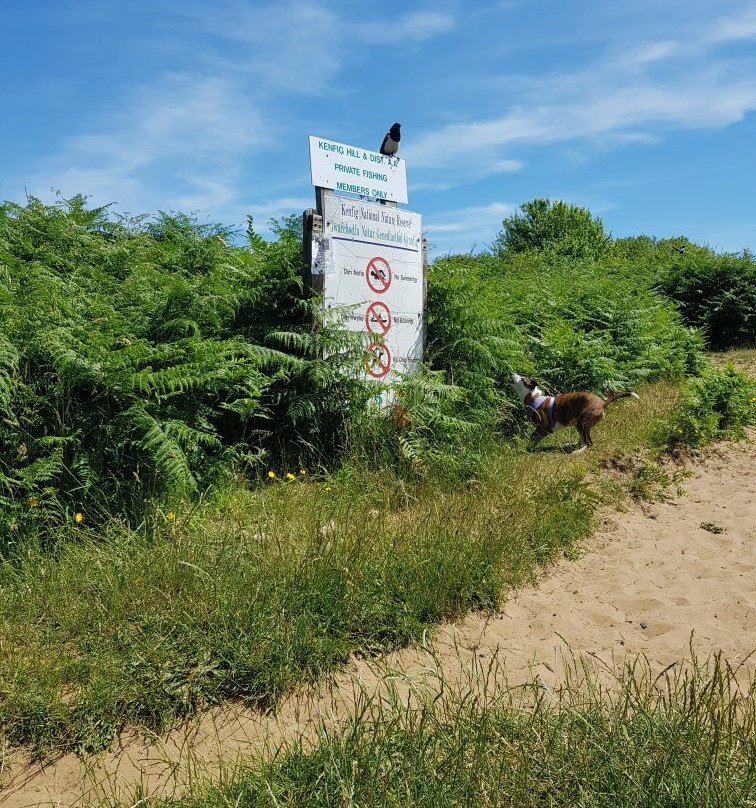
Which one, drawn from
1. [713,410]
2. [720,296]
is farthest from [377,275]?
[720,296]

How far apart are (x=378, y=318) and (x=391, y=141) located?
2.11 metres

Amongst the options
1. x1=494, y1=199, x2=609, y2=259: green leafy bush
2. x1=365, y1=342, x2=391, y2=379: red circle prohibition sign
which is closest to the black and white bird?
x1=365, y1=342, x2=391, y2=379: red circle prohibition sign

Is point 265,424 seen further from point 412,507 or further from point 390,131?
point 390,131

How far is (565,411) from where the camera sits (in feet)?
24.2

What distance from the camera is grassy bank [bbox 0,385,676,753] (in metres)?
Answer: 3.16

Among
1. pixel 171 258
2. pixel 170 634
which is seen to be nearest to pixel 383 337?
pixel 171 258

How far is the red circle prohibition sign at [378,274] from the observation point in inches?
281

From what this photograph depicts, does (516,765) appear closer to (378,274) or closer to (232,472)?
(232,472)

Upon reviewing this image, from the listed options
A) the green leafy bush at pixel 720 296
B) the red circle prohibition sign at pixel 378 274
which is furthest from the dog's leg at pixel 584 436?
the green leafy bush at pixel 720 296

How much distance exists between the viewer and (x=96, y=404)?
5.08m

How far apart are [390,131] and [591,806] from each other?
6911 mm

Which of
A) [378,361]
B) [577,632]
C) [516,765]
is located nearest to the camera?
[516,765]

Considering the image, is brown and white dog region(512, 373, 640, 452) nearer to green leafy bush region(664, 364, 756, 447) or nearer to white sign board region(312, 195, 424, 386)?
green leafy bush region(664, 364, 756, 447)

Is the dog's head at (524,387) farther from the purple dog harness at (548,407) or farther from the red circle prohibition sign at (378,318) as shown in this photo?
the red circle prohibition sign at (378,318)
